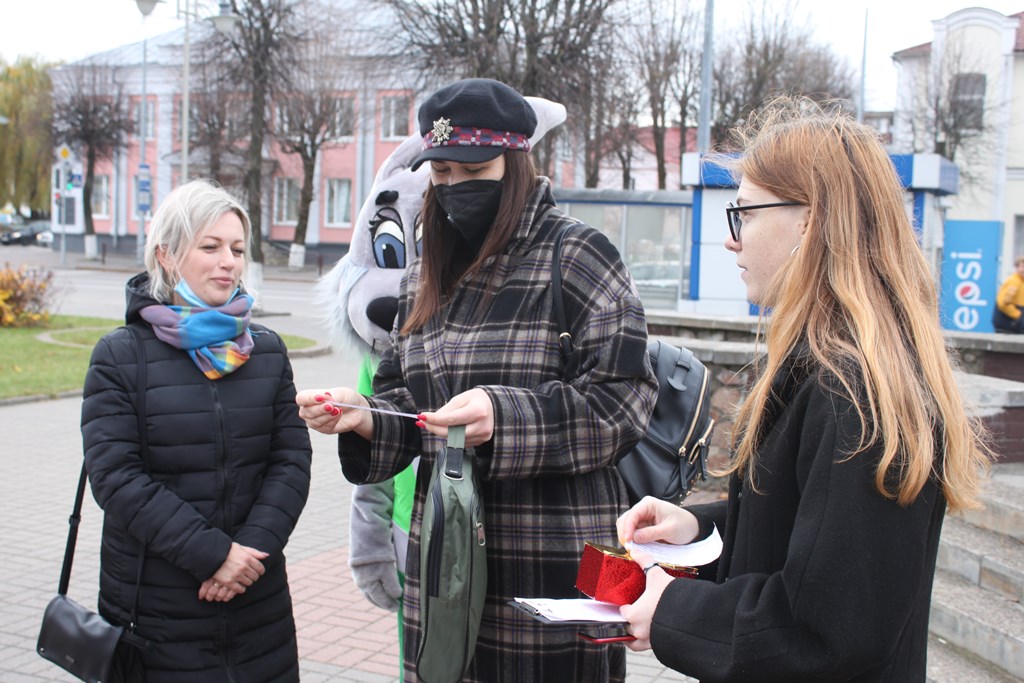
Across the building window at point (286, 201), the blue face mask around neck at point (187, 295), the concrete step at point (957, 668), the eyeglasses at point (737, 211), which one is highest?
the building window at point (286, 201)

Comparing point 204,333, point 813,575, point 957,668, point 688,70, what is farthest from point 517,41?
point 813,575

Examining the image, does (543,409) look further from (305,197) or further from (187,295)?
(305,197)

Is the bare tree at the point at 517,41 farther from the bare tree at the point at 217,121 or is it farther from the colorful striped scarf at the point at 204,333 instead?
the colorful striped scarf at the point at 204,333

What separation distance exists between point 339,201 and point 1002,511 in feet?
135

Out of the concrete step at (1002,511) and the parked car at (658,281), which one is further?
the parked car at (658,281)

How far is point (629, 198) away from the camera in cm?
1817

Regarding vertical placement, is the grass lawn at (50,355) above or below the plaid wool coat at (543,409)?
below

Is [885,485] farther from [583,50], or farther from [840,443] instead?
[583,50]

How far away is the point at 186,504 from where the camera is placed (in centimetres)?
283

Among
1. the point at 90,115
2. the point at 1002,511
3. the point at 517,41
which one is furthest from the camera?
the point at 90,115

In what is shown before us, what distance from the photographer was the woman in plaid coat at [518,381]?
2206mm

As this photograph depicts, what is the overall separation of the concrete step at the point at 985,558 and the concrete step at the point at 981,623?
0.05 metres

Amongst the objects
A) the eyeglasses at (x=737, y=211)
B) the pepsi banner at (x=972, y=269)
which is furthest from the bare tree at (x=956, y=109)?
the eyeglasses at (x=737, y=211)

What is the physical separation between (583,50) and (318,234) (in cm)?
2503
